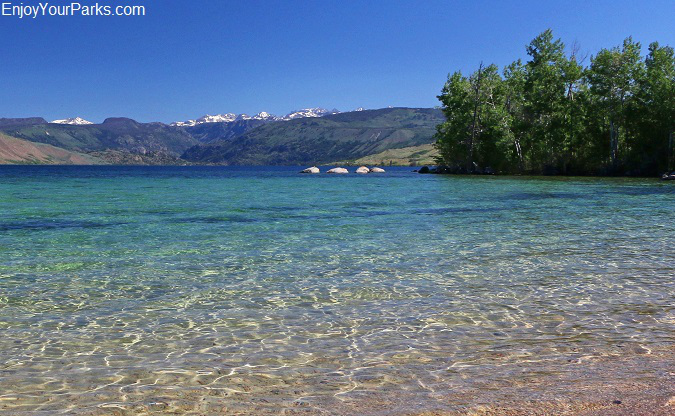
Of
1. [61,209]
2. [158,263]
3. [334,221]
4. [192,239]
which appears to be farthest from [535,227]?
[61,209]

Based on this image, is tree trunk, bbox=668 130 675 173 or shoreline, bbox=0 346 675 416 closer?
shoreline, bbox=0 346 675 416

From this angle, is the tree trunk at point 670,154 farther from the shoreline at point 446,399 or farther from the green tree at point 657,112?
the shoreline at point 446,399

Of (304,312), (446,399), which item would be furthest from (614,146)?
(446,399)

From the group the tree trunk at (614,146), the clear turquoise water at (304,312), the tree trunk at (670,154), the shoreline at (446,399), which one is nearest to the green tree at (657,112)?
the tree trunk at (670,154)

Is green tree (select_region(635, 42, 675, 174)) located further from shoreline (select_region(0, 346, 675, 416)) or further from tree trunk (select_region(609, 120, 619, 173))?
shoreline (select_region(0, 346, 675, 416))

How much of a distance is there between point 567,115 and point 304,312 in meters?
91.2

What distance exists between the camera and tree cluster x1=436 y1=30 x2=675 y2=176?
8512 cm

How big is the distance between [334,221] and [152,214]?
10778 millimetres

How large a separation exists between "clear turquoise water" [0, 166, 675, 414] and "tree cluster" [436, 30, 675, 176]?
75182 millimetres

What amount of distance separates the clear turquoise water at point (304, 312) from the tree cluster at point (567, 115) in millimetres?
75182

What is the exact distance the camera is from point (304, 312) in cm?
998

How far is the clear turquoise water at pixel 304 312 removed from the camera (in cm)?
Answer: 663

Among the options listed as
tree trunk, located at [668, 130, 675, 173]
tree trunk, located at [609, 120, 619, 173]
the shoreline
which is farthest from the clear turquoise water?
tree trunk, located at [609, 120, 619, 173]

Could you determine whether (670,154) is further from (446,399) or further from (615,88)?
(446,399)
